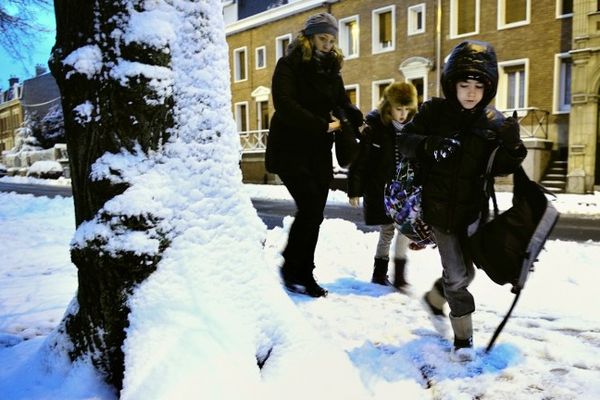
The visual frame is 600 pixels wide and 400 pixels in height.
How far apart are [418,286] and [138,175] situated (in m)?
2.69

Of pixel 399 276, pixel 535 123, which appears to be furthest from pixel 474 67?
pixel 535 123

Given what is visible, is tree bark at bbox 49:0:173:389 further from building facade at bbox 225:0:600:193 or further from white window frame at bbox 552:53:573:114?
white window frame at bbox 552:53:573:114

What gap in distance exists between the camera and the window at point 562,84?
17.2 metres

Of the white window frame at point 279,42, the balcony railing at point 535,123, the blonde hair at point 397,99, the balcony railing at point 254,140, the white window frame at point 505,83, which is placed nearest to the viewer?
the blonde hair at point 397,99

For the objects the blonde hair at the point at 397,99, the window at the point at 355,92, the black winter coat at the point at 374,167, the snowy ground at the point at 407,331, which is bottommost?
the snowy ground at the point at 407,331

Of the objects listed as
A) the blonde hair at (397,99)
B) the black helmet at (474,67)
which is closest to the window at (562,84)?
the blonde hair at (397,99)

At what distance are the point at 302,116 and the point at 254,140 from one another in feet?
77.8

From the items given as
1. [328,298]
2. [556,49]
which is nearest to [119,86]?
[328,298]

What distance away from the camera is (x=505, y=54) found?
18.4m

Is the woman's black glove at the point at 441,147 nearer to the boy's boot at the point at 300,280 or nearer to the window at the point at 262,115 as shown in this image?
the boy's boot at the point at 300,280

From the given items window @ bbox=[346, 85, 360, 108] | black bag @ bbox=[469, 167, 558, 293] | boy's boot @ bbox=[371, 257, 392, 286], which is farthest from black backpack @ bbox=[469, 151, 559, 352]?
window @ bbox=[346, 85, 360, 108]

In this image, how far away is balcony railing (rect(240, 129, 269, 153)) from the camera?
2530 centimetres

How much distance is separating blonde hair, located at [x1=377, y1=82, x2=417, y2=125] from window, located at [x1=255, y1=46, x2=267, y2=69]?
24462 millimetres

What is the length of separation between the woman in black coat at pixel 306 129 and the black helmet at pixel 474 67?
3.76ft
